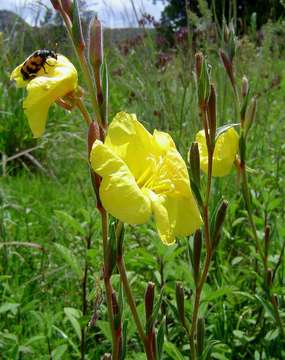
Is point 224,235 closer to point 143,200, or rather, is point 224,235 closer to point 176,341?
point 176,341

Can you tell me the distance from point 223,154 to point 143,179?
258mm

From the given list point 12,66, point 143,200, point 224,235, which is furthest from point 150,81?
point 143,200

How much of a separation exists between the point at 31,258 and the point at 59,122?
2.27 metres

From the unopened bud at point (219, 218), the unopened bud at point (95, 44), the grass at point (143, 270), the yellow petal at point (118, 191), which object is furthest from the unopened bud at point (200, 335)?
the unopened bud at point (95, 44)

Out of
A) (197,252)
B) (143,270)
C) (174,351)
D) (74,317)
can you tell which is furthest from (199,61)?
(143,270)

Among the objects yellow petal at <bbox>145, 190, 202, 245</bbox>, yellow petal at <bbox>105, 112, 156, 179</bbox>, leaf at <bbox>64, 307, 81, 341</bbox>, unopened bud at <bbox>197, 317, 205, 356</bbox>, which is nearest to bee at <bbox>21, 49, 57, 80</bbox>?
yellow petal at <bbox>105, 112, 156, 179</bbox>

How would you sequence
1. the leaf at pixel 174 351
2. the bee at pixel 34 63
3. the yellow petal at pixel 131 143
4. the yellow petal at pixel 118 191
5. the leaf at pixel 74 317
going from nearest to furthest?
the yellow petal at pixel 118 191, the yellow petal at pixel 131 143, the bee at pixel 34 63, the leaf at pixel 174 351, the leaf at pixel 74 317

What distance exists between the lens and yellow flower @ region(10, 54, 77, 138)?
789 millimetres

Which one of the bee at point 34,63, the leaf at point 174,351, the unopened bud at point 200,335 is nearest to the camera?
the bee at point 34,63

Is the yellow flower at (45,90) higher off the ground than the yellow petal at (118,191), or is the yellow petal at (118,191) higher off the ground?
the yellow flower at (45,90)

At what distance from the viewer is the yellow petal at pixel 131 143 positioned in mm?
774

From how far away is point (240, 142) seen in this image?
1133 mm

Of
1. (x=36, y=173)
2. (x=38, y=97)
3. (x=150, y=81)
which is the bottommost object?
(x=36, y=173)

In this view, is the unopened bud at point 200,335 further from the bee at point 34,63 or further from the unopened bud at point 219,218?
the bee at point 34,63
